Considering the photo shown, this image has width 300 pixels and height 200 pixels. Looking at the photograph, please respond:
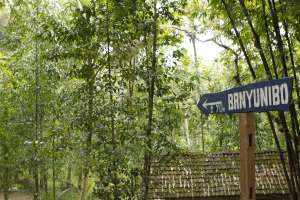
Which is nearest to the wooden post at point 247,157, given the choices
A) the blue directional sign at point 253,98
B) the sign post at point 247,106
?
the sign post at point 247,106

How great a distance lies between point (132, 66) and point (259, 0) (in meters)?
1.56

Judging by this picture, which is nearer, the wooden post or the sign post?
the sign post

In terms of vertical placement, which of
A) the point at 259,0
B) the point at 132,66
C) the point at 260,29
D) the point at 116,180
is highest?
the point at 259,0

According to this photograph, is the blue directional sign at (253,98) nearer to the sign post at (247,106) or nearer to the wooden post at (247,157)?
the sign post at (247,106)

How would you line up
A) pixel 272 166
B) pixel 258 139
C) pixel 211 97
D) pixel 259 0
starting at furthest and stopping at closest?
pixel 258 139
pixel 272 166
pixel 259 0
pixel 211 97

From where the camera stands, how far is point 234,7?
4379 mm

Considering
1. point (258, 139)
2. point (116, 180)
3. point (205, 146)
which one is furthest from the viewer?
point (205, 146)

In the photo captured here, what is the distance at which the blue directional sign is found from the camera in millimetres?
2188

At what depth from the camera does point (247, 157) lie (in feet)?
8.62

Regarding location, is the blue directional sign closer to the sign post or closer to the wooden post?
the sign post

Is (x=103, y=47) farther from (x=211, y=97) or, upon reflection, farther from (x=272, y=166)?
(x=272, y=166)

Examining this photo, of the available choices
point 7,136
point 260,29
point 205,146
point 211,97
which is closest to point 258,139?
point 205,146

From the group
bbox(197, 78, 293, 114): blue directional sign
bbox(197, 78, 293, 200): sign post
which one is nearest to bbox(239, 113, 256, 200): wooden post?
bbox(197, 78, 293, 200): sign post

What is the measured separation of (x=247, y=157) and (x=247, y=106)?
1.15ft
